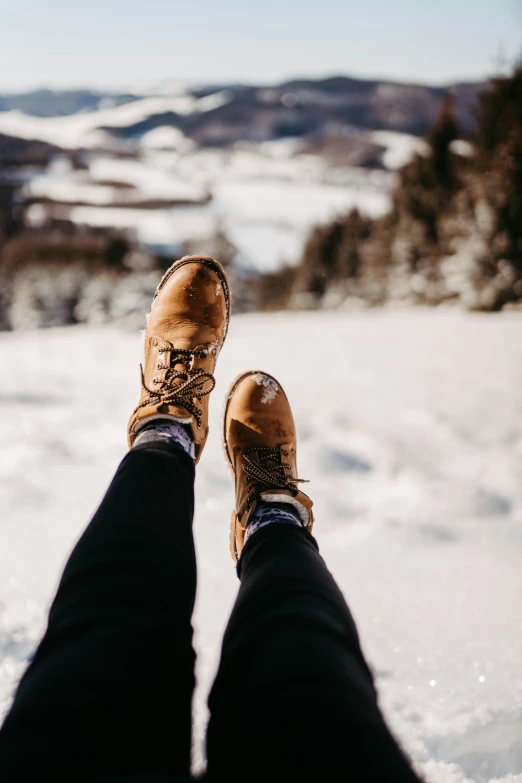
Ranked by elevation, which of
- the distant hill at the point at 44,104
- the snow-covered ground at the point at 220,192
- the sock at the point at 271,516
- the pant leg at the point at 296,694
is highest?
the snow-covered ground at the point at 220,192

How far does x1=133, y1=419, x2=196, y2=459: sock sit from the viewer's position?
5.60ft

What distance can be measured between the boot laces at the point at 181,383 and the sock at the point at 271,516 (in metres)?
0.49

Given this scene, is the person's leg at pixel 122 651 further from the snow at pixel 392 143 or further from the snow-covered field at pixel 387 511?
the snow at pixel 392 143

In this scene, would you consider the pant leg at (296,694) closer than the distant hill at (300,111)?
Yes

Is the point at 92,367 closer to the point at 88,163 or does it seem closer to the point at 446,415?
the point at 446,415

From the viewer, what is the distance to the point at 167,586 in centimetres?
107

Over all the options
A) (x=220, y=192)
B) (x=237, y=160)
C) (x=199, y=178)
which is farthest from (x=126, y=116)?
(x=237, y=160)

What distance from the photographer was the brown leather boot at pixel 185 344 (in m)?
1.97

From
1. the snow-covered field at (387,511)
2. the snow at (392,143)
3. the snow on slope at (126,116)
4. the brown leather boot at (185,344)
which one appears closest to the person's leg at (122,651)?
the brown leather boot at (185,344)

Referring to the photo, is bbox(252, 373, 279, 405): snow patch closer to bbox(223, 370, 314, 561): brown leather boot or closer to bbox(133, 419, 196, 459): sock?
bbox(223, 370, 314, 561): brown leather boot

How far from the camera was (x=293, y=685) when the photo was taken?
0.87 metres

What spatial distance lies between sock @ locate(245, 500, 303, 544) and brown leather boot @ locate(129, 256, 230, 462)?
380mm

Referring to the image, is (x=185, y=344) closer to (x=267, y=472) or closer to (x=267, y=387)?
(x=267, y=387)

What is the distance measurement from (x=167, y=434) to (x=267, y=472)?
417 mm
